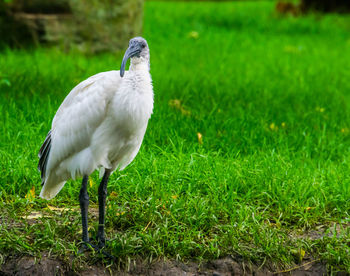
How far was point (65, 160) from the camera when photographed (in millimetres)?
3355

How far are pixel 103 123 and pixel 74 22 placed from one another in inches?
174

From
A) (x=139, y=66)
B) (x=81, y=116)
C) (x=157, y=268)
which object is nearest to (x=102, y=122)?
(x=81, y=116)

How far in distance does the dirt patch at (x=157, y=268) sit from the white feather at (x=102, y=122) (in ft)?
1.74

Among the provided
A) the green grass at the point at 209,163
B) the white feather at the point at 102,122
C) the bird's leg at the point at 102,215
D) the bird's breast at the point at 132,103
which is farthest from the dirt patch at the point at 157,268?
the bird's breast at the point at 132,103

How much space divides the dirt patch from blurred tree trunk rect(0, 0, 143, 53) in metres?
4.46

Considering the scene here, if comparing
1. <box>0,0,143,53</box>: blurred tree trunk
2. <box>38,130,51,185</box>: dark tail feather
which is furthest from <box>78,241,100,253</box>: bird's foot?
<box>0,0,143,53</box>: blurred tree trunk

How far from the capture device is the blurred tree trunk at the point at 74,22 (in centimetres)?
707

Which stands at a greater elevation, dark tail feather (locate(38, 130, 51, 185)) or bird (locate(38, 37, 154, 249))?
bird (locate(38, 37, 154, 249))

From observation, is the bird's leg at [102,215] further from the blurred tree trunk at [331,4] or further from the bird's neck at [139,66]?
the blurred tree trunk at [331,4]

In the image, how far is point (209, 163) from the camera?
4281mm

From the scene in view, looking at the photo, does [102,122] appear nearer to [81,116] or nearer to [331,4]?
[81,116]

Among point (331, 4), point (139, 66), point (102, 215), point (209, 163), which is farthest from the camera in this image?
point (331, 4)

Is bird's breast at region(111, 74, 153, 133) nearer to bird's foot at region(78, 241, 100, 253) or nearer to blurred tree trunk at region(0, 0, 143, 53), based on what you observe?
bird's foot at region(78, 241, 100, 253)

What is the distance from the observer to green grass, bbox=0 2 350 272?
343 cm
